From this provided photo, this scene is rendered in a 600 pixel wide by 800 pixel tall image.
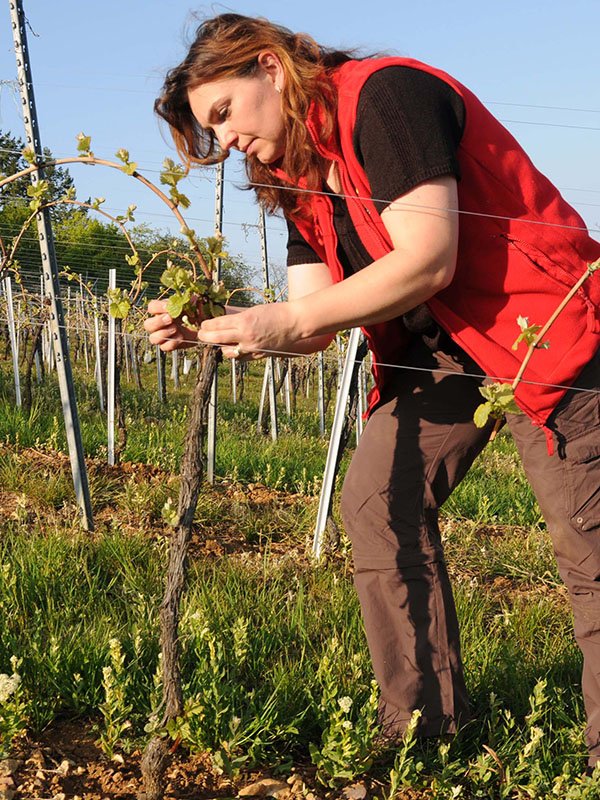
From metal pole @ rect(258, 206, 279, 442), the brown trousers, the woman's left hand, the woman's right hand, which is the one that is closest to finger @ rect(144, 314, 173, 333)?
the woman's right hand

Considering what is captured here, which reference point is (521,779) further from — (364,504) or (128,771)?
(128,771)

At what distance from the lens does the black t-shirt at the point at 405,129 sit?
1.63 metres

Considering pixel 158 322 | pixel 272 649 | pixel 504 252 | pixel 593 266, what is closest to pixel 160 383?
pixel 272 649

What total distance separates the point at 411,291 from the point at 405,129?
32 centimetres

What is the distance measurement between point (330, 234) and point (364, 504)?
701 mm

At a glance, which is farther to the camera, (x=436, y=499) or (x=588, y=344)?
(x=436, y=499)

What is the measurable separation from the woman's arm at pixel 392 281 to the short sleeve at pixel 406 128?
33 millimetres

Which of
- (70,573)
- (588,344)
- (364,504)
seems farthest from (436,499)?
(70,573)

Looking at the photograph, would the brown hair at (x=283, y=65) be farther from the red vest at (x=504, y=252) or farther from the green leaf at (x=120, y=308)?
the green leaf at (x=120, y=308)

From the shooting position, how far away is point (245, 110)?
180cm

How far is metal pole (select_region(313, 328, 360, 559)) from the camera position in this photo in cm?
395

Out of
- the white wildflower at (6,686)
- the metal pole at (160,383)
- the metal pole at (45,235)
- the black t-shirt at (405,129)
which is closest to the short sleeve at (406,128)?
the black t-shirt at (405,129)

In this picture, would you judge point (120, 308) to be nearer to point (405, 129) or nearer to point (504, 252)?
point (405, 129)

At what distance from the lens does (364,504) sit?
7.08ft
